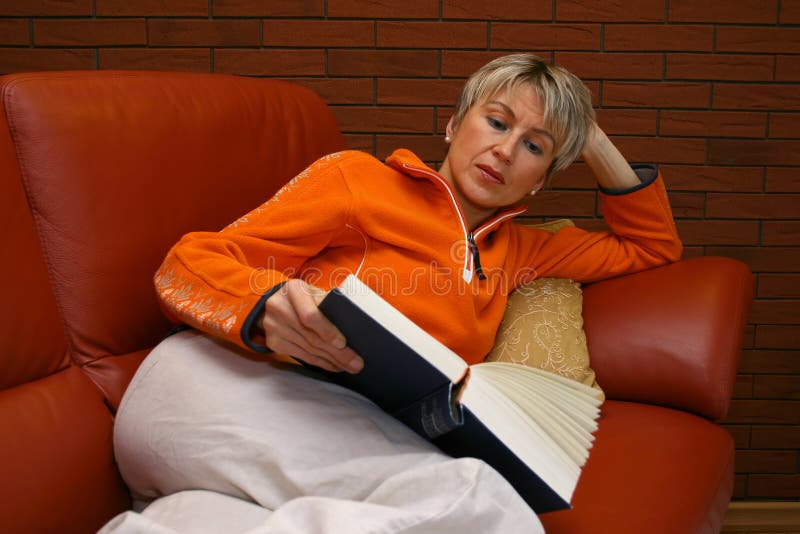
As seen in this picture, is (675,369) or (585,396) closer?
(585,396)

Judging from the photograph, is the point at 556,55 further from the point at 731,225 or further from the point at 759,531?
the point at 759,531

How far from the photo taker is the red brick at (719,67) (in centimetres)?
190

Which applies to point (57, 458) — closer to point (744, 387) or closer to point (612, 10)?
point (612, 10)

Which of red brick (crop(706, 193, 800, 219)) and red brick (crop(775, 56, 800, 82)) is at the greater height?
red brick (crop(775, 56, 800, 82))

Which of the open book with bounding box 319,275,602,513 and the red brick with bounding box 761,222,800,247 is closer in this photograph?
the open book with bounding box 319,275,602,513

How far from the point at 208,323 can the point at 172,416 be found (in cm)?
14

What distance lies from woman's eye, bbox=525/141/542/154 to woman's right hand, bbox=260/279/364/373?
2.15 feet

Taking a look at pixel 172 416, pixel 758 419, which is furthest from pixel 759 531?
pixel 172 416

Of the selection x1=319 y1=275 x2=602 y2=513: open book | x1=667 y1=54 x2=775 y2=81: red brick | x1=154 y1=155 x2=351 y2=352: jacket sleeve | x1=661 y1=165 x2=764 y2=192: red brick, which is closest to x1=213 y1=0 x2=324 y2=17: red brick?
x1=154 y1=155 x2=351 y2=352: jacket sleeve

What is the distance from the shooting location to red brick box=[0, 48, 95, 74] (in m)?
1.80

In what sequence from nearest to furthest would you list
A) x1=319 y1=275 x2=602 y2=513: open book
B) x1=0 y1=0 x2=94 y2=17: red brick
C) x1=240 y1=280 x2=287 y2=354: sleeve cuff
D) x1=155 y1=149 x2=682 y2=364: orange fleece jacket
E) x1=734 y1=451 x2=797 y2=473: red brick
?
x1=319 y1=275 x2=602 y2=513: open book, x1=240 y1=280 x2=287 y2=354: sleeve cuff, x1=155 y1=149 x2=682 y2=364: orange fleece jacket, x1=0 y1=0 x2=94 y2=17: red brick, x1=734 y1=451 x2=797 y2=473: red brick

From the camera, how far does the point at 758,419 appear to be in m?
2.08

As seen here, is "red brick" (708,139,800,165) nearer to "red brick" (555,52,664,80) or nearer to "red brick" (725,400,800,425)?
"red brick" (555,52,664,80)

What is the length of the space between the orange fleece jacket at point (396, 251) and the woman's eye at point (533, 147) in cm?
15
